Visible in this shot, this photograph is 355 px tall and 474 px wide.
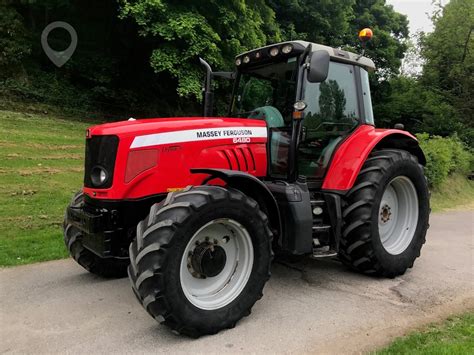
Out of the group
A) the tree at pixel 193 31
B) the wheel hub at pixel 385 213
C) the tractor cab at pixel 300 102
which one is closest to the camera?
the tractor cab at pixel 300 102

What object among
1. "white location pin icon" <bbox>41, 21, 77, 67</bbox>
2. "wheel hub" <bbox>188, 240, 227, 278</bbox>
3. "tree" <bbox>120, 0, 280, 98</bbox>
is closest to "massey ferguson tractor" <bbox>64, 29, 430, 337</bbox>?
"wheel hub" <bbox>188, 240, 227, 278</bbox>

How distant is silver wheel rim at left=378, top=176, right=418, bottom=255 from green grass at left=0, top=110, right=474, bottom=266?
390 cm

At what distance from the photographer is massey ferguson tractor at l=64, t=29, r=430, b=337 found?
10.9ft

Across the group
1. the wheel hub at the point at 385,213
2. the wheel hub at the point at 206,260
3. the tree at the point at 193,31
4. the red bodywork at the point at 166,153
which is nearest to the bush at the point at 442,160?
the tree at the point at 193,31

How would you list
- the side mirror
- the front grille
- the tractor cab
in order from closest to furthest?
the front grille, the side mirror, the tractor cab

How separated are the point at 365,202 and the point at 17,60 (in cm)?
1388

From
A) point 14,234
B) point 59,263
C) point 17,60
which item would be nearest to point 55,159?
point 14,234

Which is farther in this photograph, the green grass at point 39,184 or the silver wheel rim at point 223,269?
the green grass at point 39,184

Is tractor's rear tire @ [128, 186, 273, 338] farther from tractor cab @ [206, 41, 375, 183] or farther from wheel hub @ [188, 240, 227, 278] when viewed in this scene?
tractor cab @ [206, 41, 375, 183]

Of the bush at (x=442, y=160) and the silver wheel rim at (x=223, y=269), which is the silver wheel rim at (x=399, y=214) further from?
the bush at (x=442, y=160)

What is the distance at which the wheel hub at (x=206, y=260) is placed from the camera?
3529 millimetres

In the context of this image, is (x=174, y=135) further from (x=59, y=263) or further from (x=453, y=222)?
(x=453, y=222)

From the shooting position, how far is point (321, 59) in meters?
3.84

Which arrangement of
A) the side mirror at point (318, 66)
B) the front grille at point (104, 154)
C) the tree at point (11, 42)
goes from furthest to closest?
1. the tree at point (11, 42)
2. the side mirror at point (318, 66)
3. the front grille at point (104, 154)
